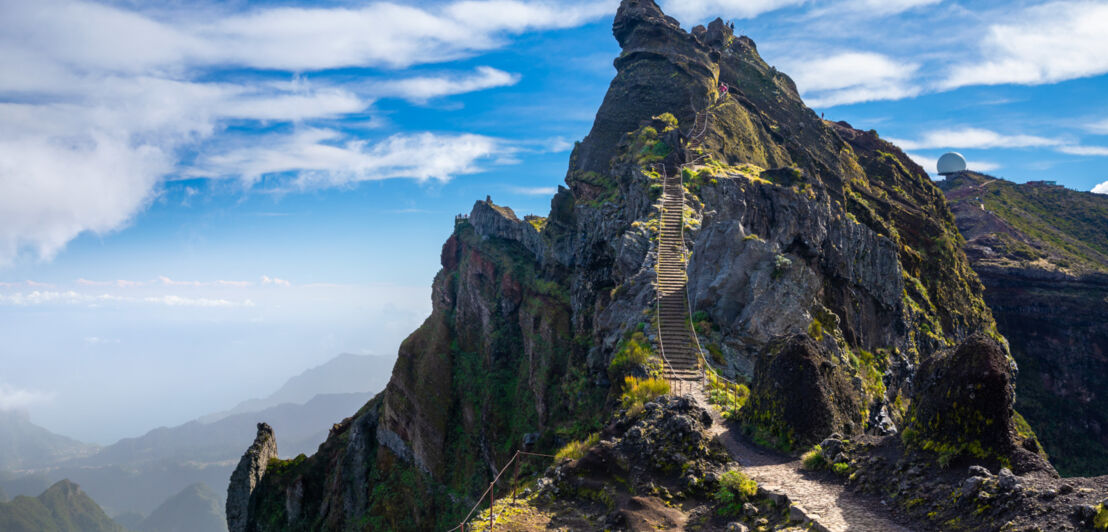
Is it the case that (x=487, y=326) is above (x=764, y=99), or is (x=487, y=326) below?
below

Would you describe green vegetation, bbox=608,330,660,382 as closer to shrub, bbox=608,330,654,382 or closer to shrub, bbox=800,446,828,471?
shrub, bbox=608,330,654,382

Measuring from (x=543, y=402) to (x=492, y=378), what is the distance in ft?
39.0

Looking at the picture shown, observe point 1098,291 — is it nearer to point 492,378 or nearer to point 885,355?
point 885,355

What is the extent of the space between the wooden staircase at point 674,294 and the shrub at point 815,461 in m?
7.70

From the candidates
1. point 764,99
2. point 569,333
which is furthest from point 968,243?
point 569,333

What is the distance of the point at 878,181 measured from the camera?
58969 millimetres

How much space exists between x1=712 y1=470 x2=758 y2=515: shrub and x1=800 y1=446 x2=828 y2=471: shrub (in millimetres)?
1674

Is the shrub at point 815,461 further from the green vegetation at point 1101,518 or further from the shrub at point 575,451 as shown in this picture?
the green vegetation at point 1101,518

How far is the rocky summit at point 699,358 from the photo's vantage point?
34.2 feet

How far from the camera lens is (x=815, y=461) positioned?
12281 millimetres

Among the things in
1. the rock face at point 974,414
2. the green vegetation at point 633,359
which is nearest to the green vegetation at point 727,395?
the green vegetation at point 633,359

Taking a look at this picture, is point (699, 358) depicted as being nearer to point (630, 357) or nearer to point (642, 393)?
point (630, 357)

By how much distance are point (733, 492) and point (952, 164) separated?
13798 centimetres

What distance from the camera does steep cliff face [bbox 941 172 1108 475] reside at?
62.0m
